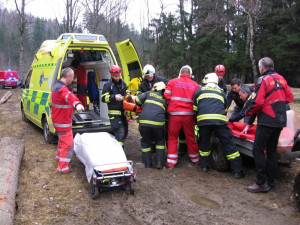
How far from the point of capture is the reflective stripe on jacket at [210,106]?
14.6 ft

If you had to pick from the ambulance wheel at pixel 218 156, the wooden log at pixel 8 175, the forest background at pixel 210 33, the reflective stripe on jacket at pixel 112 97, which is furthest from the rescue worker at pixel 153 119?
the forest background at pixel 210 33

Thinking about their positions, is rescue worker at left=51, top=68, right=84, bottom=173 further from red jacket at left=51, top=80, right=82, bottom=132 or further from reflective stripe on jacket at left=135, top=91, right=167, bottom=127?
reflective stripe on jacket at left=135, top=91, right=167, bottom=127

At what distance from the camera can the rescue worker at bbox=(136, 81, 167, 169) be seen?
4.86 meters

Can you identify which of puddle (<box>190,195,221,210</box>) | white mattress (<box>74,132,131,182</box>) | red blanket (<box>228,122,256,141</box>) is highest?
red blanket (<box>228,122,256,141</box>)

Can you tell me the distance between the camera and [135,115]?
19.3ft

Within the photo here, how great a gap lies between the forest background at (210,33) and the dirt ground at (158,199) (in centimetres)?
1566

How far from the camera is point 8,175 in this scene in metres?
4.02

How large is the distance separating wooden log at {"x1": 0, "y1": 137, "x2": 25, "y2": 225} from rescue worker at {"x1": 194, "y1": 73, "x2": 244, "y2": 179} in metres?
2.97

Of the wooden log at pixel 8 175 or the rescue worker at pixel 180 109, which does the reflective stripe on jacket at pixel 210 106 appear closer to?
the rescue worker at pixel 180 109

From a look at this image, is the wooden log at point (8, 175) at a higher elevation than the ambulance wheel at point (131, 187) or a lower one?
higher

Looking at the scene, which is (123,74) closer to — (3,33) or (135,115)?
(135,115)

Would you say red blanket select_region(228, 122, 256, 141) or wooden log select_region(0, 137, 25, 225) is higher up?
red blanket select_region(228, 122, 256, 141)

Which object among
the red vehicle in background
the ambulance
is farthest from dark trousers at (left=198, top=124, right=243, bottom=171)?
the red vehicle in background

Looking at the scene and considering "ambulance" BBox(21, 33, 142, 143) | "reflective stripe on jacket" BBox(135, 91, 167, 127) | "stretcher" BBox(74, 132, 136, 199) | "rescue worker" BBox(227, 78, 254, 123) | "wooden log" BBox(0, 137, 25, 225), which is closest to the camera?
"wooden log" BBox(0, 137, 25, 225)
